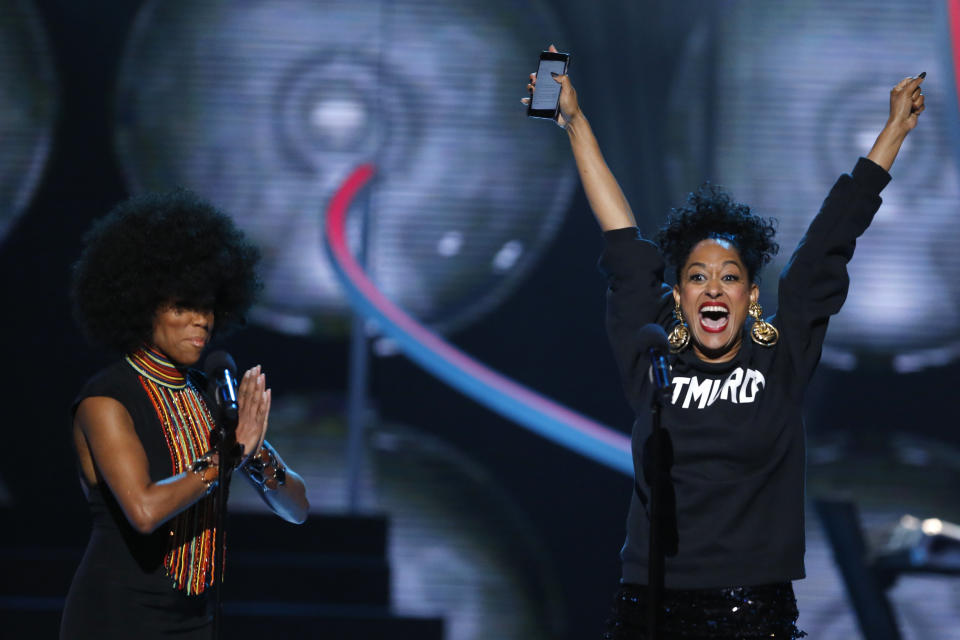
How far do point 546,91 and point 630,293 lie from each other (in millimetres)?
436

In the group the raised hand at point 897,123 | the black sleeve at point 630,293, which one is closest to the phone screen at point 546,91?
the black sleeve at point 630,293

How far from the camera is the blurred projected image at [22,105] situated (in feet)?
14.1

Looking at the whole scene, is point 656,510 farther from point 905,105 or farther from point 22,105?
point 22,105

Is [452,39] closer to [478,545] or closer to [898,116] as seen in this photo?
[478,545]

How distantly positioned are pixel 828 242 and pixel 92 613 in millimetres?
1449

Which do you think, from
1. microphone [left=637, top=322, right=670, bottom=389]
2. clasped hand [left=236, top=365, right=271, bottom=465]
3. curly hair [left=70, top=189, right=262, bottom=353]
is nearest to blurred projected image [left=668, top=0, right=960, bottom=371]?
curly hair [left=70, top=189, right=262, bottom=353]

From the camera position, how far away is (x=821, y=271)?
187cm

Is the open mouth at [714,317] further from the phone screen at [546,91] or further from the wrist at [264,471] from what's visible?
the wrist at [264,471]

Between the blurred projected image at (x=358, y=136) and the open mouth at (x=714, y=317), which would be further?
the blurred projected image at (x=358, y=136)

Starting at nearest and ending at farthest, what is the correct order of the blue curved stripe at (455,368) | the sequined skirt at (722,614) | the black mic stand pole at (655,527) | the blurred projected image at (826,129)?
the black mic stand pole at (655,527)
the sequined skirt at (722,614)
the blue curved stripe at (455,368)
the blurred projected image at (826,129)

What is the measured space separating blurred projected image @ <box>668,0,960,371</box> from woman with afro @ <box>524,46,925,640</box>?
239 cm

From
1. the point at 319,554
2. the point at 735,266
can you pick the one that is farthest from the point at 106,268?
the point at 319,554

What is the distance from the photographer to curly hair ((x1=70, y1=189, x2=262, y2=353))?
2.04 metres

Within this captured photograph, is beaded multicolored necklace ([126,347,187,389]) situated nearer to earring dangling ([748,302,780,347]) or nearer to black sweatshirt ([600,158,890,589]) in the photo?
black sweatshirt ([600,158,890,589])
